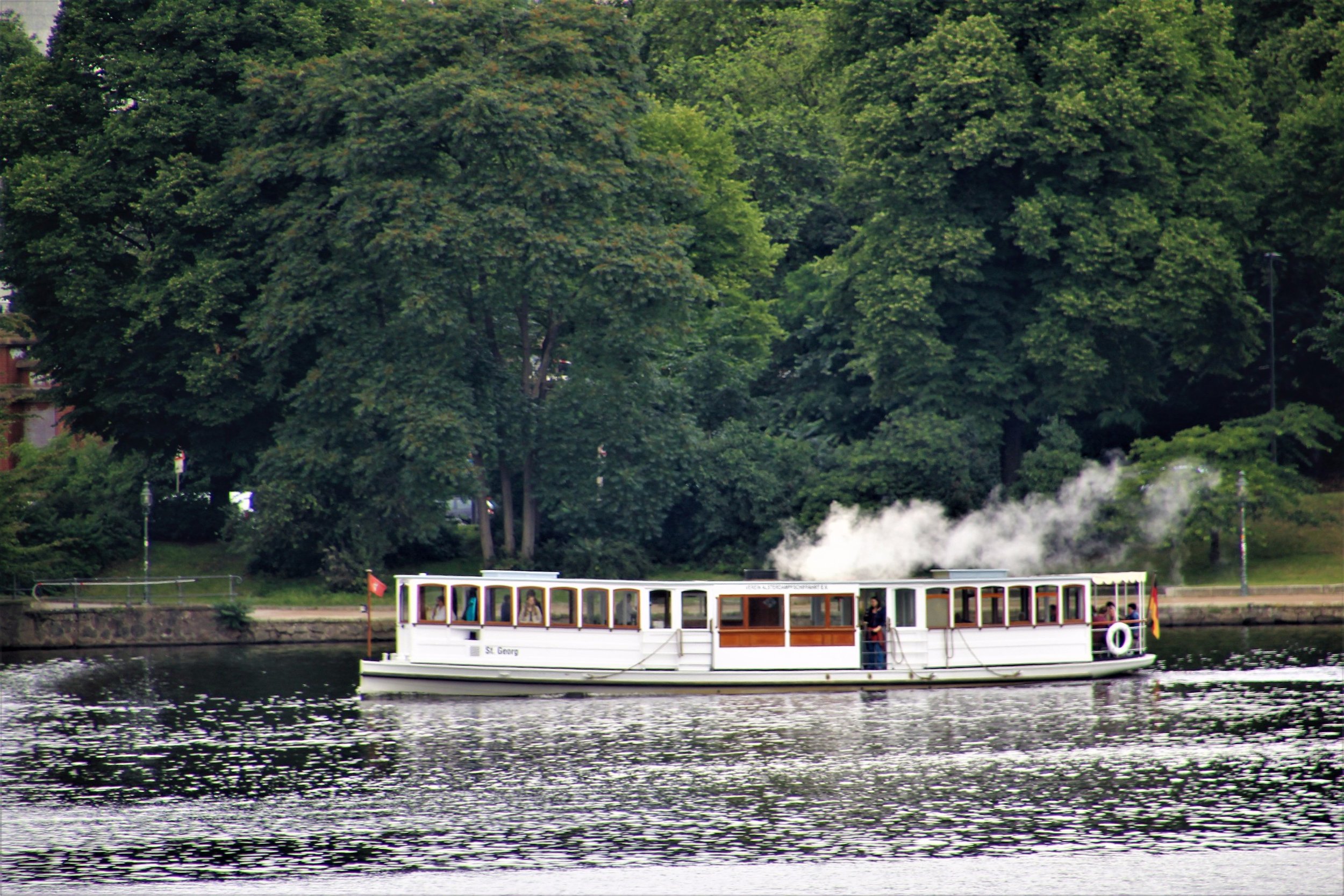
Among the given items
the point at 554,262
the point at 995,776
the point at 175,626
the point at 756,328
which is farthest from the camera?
the point at 756,328

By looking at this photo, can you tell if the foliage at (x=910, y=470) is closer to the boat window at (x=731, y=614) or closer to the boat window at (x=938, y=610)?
the boat window at (x=938, y=610)

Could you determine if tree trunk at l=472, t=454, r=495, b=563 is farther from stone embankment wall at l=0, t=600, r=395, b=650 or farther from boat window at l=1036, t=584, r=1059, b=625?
boat window at l=1036, t=584, r=1059, b=625

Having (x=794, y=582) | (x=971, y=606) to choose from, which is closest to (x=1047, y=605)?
(x=971, y=606)

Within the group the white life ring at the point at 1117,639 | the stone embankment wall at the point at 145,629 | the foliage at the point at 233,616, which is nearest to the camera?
the white life ring at the point at 1117,639

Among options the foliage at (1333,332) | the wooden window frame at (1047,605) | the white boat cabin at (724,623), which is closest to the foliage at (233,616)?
the white boat cabin at (724,623)

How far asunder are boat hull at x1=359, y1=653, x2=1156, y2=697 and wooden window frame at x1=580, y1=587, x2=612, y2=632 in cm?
131

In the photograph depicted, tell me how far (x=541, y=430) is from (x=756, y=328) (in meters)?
15.0

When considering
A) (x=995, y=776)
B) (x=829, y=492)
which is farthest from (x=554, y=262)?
(x=995, y=776)

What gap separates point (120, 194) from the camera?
7394cm

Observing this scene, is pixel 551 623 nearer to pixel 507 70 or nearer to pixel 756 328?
pixel 507 70

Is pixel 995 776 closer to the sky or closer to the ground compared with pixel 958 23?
closer to the ground

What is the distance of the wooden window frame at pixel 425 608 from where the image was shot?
5022 cm

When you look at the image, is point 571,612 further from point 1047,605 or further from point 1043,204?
point 1043,204

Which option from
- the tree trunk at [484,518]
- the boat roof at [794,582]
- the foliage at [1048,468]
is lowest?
the boat roof at [794,582]
